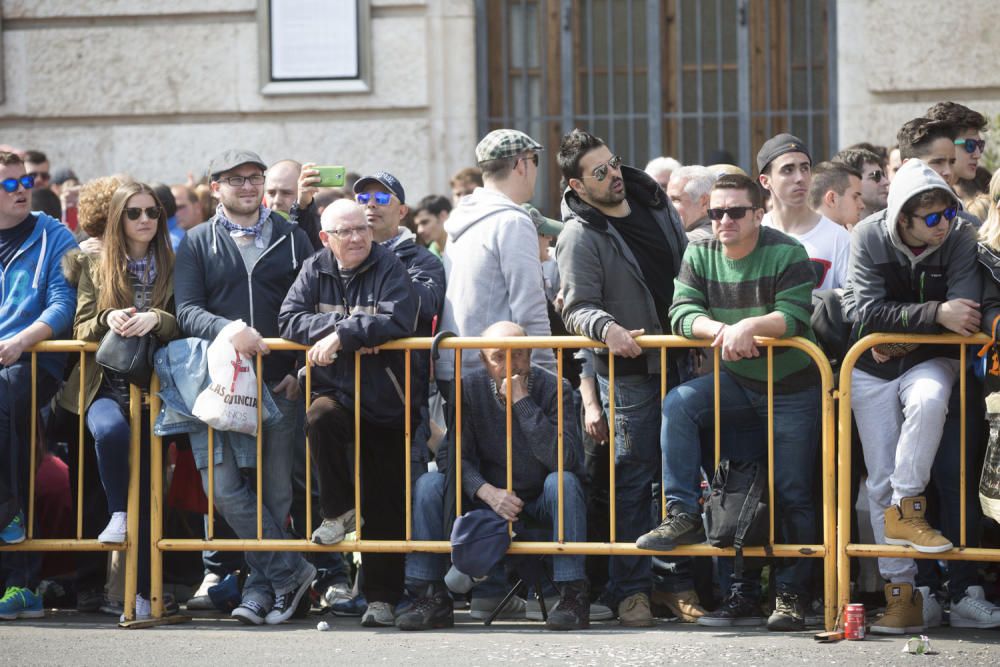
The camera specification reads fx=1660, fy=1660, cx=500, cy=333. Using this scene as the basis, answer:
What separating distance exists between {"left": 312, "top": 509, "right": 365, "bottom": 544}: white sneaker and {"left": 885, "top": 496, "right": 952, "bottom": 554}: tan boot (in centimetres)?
238

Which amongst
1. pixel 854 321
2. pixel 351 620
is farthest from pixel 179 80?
pixel 854 321

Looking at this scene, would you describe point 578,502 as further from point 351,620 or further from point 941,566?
point 941,566

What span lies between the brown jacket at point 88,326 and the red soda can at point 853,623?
3.28 m

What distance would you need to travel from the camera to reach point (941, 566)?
25.3ft

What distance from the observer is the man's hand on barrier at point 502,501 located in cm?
729

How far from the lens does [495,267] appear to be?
7816mm

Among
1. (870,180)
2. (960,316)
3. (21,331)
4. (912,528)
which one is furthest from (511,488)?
(870,180)

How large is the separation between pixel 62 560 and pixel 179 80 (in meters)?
5.28

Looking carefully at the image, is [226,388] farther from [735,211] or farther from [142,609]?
[735,211]

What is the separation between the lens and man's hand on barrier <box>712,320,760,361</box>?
694cm

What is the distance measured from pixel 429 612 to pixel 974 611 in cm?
236

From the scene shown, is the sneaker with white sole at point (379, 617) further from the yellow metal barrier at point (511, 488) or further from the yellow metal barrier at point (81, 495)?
the yellow metal barrier at point (81, 495)

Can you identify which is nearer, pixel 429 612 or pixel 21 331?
pixel 429 612

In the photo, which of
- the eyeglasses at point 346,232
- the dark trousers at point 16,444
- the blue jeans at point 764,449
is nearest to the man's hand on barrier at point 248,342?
the eyeglasses at point 346,232
